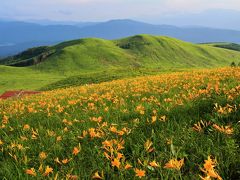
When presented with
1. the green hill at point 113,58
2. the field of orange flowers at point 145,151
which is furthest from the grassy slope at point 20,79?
the field of orange flowers at point 145,151

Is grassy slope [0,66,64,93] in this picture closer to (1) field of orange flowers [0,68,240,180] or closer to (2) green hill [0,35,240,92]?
(2) green hill [0,35,240,92]

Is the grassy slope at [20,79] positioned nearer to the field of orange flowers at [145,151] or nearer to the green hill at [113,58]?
the green hill at [113,58]

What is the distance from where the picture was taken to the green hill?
108 m

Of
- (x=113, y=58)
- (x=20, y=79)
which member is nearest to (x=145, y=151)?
(x=20, y=79)

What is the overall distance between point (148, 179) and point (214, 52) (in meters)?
173

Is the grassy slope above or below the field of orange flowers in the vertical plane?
below

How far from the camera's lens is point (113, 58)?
127 m

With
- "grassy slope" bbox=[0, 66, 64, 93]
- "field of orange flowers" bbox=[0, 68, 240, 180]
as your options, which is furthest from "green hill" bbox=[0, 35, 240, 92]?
"field of orange flowers" bbox=[0, 68, 240, 180]

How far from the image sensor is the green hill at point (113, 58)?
10781 cm

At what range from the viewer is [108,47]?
5536 inches

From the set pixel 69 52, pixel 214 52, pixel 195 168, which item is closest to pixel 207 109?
pixel 195 168

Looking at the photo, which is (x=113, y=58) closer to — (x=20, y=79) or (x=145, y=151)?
(x=20, y=79)

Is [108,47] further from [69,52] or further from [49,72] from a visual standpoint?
[49,72]

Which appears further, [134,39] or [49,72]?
[134,39]
